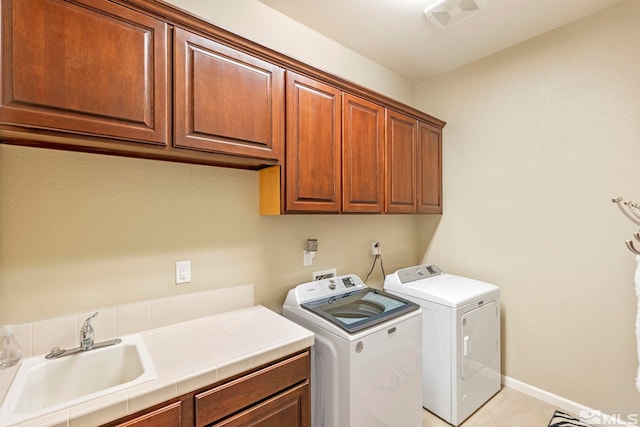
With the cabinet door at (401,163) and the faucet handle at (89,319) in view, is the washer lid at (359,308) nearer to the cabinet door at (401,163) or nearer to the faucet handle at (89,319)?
the cabinet door at (401,163)

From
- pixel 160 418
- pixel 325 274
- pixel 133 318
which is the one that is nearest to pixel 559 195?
pixel 325 274

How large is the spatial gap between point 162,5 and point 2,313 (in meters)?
1.43

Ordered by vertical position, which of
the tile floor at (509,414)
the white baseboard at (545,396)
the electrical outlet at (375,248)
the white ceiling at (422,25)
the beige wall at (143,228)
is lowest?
the tile floor at (509,414)

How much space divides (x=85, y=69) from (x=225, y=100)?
53cm

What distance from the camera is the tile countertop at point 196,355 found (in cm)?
92

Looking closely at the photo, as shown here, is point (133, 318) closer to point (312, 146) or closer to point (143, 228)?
point (143, 228)

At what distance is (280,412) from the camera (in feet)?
4.36

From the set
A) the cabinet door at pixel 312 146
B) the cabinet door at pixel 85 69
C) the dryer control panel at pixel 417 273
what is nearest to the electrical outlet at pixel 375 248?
the dryer control panel at pixel 417 273

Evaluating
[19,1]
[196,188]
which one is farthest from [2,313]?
[19,1]

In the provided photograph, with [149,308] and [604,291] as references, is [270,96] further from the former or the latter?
[604,291]

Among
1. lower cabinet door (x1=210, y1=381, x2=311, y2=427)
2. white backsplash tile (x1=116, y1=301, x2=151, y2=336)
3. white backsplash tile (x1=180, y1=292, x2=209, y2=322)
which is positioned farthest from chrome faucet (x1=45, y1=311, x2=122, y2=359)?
lower cabinet door (x1=210, y1=381, x2=311, y2=427)

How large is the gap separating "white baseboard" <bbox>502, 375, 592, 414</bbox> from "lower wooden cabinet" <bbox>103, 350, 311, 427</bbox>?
1.93 m

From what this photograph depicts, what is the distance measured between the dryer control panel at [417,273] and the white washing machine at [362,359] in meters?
0.48

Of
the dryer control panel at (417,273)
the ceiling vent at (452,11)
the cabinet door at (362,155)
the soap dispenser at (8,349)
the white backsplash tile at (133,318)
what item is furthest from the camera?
the dryer control panel at (417,273)
